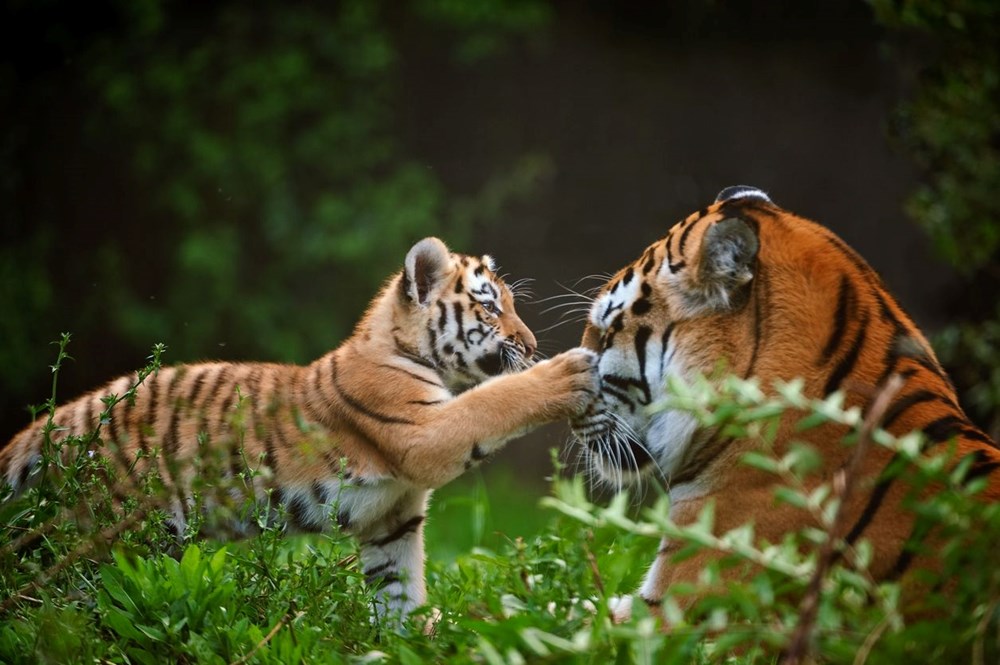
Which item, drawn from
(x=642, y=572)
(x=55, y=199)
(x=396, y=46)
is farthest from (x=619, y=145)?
(x=642, y=572)

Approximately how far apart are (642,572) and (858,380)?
0.80 m

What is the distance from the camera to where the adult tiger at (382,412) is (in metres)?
3.38

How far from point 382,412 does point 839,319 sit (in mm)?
1540

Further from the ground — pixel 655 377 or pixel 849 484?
pixel 849 484

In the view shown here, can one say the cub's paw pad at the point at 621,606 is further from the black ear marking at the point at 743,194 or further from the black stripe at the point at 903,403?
the black ear marking at the point at 743,194

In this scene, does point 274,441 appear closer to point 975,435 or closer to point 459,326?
point 459,326

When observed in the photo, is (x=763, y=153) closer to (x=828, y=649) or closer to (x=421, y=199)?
(x=421, y=199)

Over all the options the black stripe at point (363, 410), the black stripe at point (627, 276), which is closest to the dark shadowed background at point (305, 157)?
the black stripe at point (363, 410)

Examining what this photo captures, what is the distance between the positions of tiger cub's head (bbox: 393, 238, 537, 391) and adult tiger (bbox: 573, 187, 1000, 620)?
103 cm

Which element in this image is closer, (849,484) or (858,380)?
(849,484)

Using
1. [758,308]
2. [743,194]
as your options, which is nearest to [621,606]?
[758,308]

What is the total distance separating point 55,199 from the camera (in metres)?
7.77

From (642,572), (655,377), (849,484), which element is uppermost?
Answer: (849,484)

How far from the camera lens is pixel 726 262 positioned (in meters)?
2.54
